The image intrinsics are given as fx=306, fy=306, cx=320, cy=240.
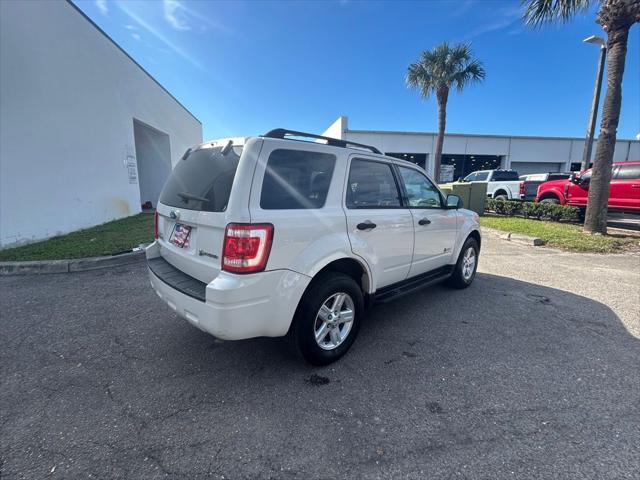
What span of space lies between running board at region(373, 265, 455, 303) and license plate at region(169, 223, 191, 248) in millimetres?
1864

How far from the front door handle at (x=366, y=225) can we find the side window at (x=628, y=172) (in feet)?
38.0

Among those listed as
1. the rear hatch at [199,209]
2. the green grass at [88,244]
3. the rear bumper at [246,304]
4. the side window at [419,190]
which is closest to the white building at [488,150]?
the green grass at [88,244]

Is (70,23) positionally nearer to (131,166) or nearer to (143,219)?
(131,166)

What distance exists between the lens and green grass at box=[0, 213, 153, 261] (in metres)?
5.63

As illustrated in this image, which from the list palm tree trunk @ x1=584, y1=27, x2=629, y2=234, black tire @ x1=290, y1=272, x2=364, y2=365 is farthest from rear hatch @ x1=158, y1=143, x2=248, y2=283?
palm tree trunk @ x1=584, y1=27, x2=629, y2=234

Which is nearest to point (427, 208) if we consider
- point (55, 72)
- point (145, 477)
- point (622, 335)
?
point (622, 335)

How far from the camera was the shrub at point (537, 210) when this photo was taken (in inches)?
397

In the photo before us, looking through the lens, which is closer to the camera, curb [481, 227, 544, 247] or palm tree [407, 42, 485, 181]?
curb [481, 227, 544, 247]

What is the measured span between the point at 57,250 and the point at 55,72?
4520mm

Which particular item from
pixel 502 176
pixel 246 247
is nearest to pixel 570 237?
pixel 246 247

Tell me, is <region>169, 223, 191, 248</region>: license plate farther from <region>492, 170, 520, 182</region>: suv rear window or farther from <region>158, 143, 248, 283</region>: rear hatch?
<region>492, 170, 520, 182</region>: suv rear window

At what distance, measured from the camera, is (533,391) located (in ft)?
7.91

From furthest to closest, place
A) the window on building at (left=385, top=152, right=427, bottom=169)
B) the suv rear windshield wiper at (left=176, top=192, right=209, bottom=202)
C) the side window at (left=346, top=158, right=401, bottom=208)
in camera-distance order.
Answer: the window on building at (left=385, top=152, right=427, bottom=169) < the side window at (left=346, top=158, right=401, bottom=208) < the suv rear windshield wiper at (left=176, top=192, right=209, bottom=202)

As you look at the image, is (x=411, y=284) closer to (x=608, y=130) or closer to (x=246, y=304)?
(x=246, y=304)
